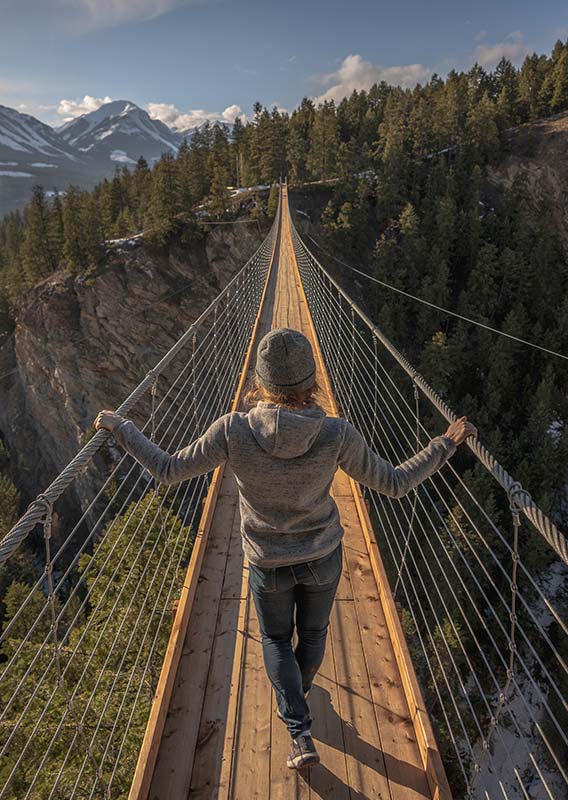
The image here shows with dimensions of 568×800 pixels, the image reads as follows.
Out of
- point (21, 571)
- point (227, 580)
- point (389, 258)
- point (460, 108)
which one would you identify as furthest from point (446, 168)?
point (227, 580)

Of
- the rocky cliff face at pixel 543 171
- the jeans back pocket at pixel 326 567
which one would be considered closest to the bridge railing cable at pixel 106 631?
the jeans back pocket at pixel 326 567

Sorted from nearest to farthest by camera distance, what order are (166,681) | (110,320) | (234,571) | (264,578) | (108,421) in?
(264,578)
(108,421)
(166,681)
(234,571)
(110,320)

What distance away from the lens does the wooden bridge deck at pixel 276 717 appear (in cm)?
171

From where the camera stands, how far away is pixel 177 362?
24297 mm

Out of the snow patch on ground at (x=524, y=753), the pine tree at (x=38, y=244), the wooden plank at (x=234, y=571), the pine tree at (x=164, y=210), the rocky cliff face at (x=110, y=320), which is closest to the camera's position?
the wooden plank at (x=234, y=571)

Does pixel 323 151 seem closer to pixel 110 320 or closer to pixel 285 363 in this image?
pixel 110 320

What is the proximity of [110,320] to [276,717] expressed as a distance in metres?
26.1

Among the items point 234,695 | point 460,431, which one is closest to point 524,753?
point 234,695

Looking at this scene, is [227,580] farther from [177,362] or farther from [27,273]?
[27,273]

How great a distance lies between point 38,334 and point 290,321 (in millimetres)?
23584

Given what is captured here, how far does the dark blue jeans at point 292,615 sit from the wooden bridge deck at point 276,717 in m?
0.24

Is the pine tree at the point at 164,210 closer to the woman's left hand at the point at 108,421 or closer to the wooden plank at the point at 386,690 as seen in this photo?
the wooden plank at the point at 386,690

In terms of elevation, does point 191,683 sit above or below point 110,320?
above

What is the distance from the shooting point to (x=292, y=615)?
1662 mm
